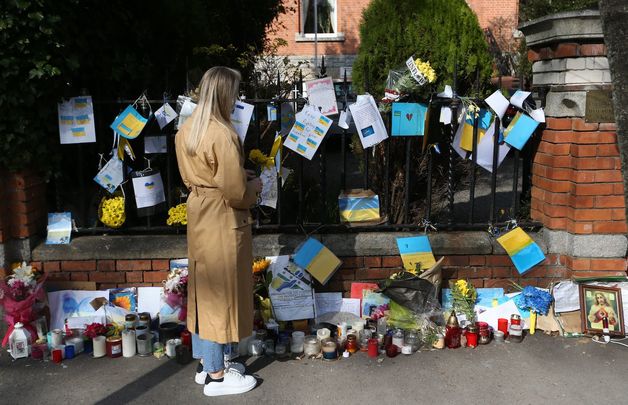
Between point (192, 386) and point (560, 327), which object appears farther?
point (560, 327)

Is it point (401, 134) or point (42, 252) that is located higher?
point (401, 134)

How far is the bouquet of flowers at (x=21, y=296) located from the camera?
414cm

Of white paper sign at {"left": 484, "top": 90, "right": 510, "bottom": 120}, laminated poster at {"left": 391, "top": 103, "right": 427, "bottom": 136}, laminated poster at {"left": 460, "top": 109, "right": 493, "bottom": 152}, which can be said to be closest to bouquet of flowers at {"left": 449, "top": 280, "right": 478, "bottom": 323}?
laminated poster at {"left": 460, "top": 109, "right": 493, "bottom": 152}

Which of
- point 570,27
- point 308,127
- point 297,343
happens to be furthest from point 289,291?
point 570,27

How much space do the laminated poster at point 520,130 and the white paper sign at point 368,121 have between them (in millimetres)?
946

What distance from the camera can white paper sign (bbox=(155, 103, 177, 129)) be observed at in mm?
4430

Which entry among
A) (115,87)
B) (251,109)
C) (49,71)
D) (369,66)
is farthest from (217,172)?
(369,66)

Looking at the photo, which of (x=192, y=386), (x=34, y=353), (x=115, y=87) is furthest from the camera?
(x=115, y=87)

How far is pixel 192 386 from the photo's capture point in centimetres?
Answer: 375

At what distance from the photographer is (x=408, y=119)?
458cm

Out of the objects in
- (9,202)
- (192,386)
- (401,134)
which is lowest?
(192,386)

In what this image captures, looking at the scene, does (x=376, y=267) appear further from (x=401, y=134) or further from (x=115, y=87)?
(x=115, y=87)

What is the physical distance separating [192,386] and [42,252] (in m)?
1.58

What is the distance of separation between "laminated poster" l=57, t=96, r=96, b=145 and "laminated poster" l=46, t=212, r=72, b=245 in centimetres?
56
